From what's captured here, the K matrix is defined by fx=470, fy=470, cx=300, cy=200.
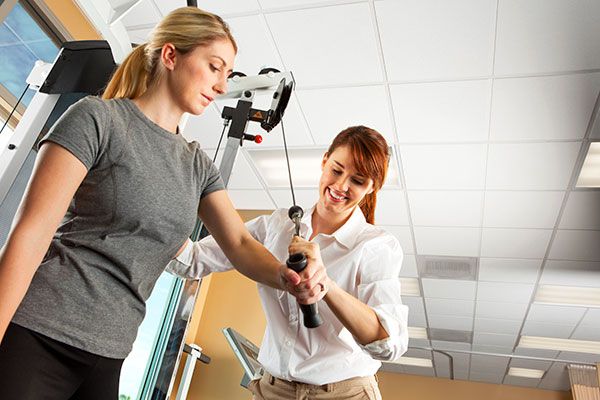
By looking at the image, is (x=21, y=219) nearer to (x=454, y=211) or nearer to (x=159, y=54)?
(x=159, y=54)

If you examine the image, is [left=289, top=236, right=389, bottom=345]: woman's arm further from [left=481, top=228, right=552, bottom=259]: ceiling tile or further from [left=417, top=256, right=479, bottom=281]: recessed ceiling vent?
[left=417, top=256, right=479, bottom=281]: recessed ceiling vent

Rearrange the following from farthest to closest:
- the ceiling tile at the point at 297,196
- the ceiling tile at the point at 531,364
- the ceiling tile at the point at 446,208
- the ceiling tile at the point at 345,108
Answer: the ceiling tile at the point at 531,364
the ceiling tile at the point at 297,196
the ceiling tile at the point at 446,208
the ceiling tile at the point at 345,108

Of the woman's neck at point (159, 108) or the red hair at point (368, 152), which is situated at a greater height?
the red hair at point (368, 152)

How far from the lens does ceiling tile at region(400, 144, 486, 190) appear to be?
3545mm

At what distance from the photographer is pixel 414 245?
504 cm

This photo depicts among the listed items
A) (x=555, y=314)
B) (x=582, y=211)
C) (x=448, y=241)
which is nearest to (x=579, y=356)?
(x=555, y=314)

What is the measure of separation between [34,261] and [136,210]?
20 centimetres

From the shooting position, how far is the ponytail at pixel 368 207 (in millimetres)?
1676

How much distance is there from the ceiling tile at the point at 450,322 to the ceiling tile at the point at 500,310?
34 centimetres

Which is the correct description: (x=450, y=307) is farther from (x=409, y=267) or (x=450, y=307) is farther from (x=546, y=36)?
(x=546, y=36)

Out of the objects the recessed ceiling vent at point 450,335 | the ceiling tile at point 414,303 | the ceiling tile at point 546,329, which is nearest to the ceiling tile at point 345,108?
the ceiling tile at point 414,303

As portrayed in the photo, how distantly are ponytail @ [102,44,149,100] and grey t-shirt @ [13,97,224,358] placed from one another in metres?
0.08

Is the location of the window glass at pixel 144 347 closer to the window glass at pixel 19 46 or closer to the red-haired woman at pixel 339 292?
the red-haired woman at pixel 339 292

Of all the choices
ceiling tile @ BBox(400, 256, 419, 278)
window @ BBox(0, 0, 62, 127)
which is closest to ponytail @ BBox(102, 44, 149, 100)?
window @ BBox(0, 0, 62, 127)
